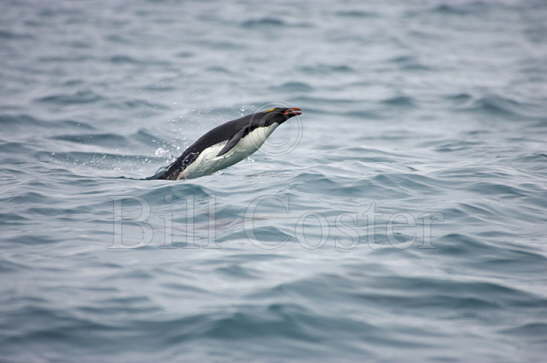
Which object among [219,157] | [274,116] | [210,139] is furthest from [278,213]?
[274,116]

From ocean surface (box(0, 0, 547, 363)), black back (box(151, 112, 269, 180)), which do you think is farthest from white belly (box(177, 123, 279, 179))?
ocean surface (box(0, 0, 547, 363))

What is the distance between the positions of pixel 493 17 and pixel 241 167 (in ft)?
71.1

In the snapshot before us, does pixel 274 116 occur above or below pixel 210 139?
above

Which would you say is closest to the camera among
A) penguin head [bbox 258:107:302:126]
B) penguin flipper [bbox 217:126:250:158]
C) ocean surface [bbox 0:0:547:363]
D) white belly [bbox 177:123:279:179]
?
ocean surface [bbox 0:0:547:363]

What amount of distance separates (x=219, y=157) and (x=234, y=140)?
0.32 metres

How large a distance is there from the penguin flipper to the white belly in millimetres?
63

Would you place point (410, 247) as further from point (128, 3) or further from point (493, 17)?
point (128, 3)

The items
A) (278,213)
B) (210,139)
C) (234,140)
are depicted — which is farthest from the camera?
(210,139)

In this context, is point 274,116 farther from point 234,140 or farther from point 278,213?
point 278,213

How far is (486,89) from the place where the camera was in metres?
16.1

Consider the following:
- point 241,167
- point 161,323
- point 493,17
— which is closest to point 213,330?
point 161,323

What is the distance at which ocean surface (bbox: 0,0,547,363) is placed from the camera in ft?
15.3

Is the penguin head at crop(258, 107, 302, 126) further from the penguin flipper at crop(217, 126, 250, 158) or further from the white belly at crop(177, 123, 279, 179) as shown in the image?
the penguin flipper at crop(217, 126, 250, 158)

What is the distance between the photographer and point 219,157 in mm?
8883
